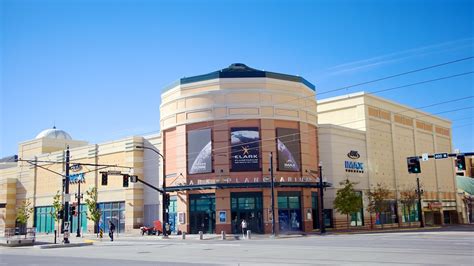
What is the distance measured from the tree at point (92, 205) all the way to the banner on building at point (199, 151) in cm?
1477

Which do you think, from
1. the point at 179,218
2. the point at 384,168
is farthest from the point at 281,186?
the point at 384,168

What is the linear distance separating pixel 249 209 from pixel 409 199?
28.9m

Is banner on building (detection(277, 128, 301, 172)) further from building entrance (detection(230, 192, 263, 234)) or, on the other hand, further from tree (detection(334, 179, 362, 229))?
tree (detection(334, 179, 362, 229))

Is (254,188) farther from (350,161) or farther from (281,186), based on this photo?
(350,161)

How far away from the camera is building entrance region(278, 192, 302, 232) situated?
2016 inches

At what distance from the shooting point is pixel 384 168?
66.1m

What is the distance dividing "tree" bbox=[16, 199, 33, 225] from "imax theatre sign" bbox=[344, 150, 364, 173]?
153ft

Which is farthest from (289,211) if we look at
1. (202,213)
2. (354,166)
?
(354,166)

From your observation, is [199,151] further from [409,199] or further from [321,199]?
[409,199]

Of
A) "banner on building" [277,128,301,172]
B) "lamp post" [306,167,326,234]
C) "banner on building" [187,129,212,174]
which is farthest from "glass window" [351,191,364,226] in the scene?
"banner on building" [187,129,212,174]

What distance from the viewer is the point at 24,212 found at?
71688 mm

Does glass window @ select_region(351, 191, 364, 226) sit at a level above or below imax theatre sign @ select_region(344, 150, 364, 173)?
below

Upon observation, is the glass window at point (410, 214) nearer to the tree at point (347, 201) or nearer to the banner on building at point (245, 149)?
the tree at point (347, 201)

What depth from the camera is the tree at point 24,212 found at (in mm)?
70812
